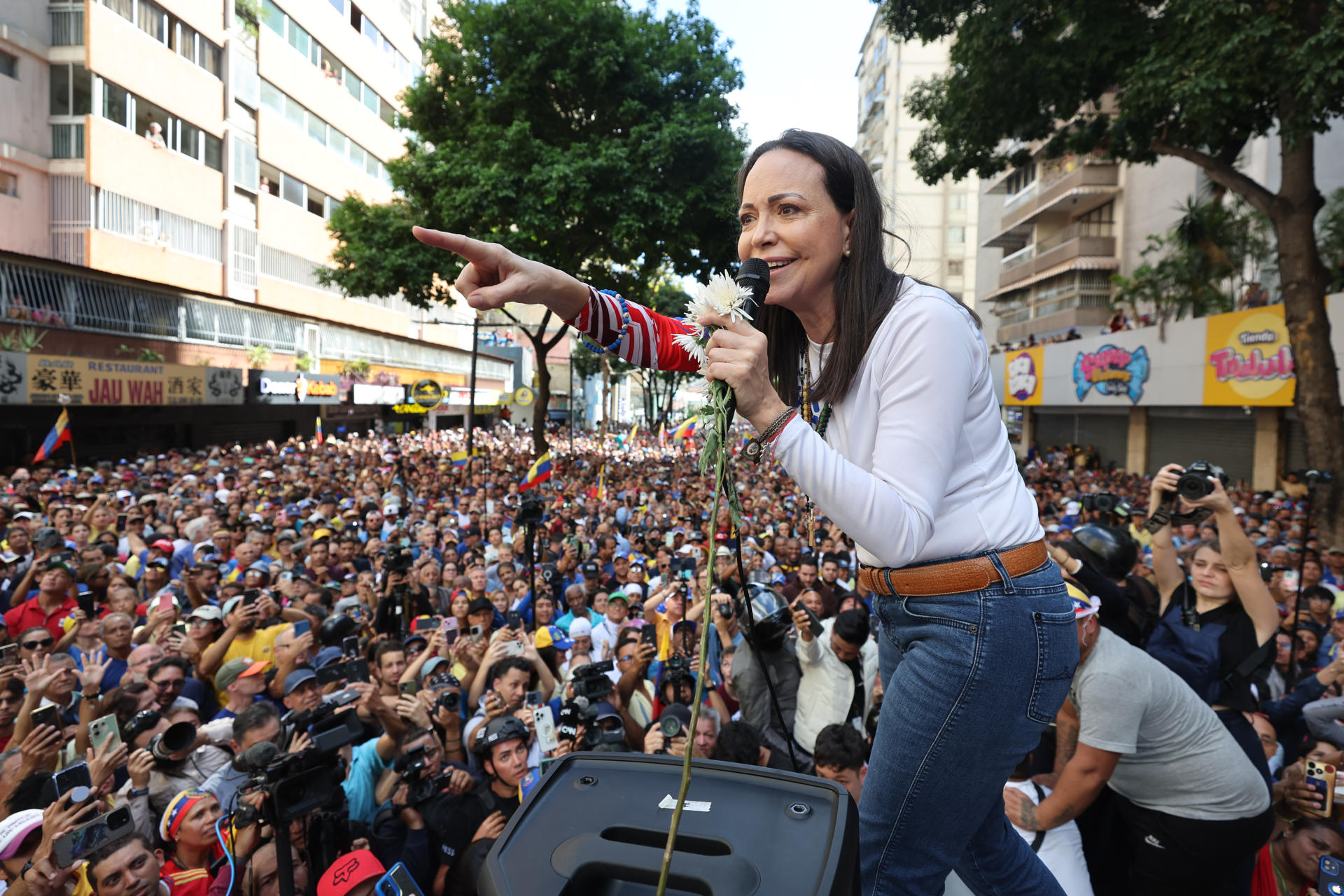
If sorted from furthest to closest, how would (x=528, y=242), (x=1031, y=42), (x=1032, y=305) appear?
1. (x=1032, y=305)
2. (x=528, y=242)
3. (x=1031, y=42)

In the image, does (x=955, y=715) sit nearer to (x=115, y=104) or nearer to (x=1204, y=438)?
(x=1204, y=438)

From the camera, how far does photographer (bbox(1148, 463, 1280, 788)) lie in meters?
3.86

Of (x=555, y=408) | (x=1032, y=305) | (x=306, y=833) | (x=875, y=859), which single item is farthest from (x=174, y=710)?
(x=555, y=408)

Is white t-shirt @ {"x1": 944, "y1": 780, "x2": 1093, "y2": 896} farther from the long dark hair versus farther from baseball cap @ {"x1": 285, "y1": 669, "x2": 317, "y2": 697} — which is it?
baseball cap @ {"x1": 285, "y1": 669, "x2": 317, "y2": 697}

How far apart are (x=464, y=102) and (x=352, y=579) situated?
1215 centimetres

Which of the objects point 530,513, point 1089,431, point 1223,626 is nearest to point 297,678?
point 530,513

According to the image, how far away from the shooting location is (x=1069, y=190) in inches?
1245

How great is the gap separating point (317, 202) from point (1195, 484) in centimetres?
3489

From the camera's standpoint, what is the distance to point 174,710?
16.0 feet

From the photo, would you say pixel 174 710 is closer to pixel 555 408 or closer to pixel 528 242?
pixel 528 242

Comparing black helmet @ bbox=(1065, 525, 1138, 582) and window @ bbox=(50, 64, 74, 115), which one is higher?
window @ bbox=(50, 64, 74, 115)

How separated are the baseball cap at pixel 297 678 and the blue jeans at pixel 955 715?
186 inches

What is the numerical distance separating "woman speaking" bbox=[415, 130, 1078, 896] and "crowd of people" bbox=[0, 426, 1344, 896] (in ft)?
0.33

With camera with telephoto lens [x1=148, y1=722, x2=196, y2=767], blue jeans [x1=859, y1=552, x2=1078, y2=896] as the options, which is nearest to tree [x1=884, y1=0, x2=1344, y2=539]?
blue jeans [x1=859, y1=552, x2=1078, y2=896]
